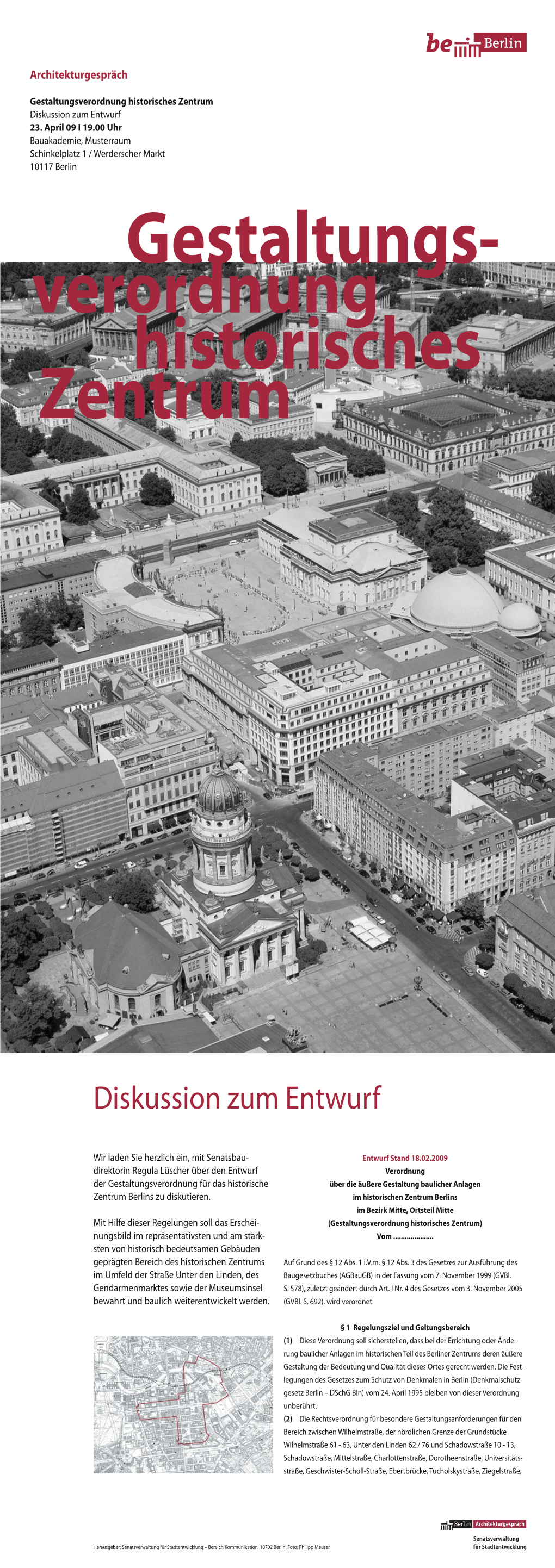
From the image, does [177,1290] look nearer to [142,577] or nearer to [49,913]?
[49,913]

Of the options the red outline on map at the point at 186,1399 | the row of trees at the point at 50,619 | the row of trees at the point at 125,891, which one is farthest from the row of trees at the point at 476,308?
the red outline on map at the point at 186,1399

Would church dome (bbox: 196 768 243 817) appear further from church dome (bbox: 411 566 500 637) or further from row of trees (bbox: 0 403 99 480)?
row of trees (bbox: 0 403 99 480)

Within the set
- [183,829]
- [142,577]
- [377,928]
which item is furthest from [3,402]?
[377,928]

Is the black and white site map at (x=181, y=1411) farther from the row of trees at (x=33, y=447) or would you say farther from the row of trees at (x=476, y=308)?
the row of trees at (x=476, y=308)

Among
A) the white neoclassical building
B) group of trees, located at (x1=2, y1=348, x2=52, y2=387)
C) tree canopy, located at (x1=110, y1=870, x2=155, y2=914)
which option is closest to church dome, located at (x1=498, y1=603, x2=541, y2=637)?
the white neoclassical building

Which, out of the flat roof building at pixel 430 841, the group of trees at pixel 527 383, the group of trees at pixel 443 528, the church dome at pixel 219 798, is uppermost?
the group of trees at pixel 527 383

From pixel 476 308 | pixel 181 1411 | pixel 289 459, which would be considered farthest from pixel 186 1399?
pixel 476 308

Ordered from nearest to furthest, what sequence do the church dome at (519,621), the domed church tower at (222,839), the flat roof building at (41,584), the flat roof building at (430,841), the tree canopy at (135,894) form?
the domed church tower at (222,839) < the flat roof building at (430,841) < the tree canopy at (135,894) < the church dome at (519,621) < the flat roof building at (41,584)

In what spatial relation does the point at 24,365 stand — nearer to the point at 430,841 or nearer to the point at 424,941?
the point at 430,841
